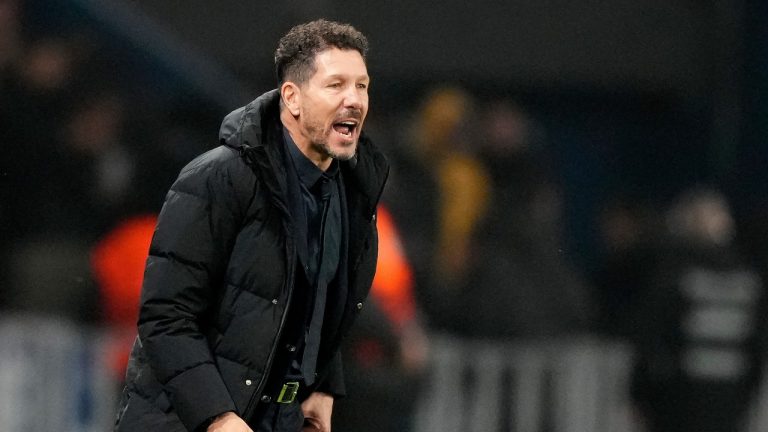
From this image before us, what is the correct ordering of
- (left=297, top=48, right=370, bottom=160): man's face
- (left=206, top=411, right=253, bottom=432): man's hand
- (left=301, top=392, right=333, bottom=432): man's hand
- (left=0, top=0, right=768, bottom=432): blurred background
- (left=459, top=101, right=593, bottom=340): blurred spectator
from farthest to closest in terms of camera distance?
1. (left=459, top=101, right=593, bottom=340): blurred spectator
2. (left=0, top=0, right=768, bottom=432): blurred background
3. (left=301, top=392, right=333, bottom=432): man's hand
4. (left=297, top=48, right=370, bottom=160): man's face
5. (left=206, top=411, right=253, bottom=432): man's hand

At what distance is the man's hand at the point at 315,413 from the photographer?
288 centimetres

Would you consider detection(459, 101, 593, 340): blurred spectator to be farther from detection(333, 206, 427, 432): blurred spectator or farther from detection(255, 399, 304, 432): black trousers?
detection(255, 399, 304, 432): black trousers

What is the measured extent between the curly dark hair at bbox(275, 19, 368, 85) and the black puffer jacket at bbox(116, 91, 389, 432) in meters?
0.09

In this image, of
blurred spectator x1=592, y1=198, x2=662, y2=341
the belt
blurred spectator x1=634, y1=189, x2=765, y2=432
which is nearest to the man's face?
the belt

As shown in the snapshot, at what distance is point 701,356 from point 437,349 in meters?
0.86

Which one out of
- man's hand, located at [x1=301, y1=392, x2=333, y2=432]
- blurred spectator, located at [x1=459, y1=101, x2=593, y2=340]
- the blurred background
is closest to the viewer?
man's hand, located at [x1=301, y1=392, x2=333, y2=432]

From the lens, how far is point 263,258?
8.42ft

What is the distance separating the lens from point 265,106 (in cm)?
266

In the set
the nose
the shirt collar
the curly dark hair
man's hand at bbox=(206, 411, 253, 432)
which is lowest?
man's hand at bbox=(206, 411, 253, 432)

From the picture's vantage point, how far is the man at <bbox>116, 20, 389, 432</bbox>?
2.51 m

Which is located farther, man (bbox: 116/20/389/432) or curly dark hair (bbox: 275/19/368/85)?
curly dark hair (bbox: 275/19/368/85)

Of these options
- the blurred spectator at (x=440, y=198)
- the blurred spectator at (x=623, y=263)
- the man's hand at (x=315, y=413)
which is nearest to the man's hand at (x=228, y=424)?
the man's hand at (x=315, y=413)

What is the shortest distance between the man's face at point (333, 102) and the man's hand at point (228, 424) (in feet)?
1.87

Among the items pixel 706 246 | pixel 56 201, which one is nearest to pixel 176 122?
pixel 56 201
